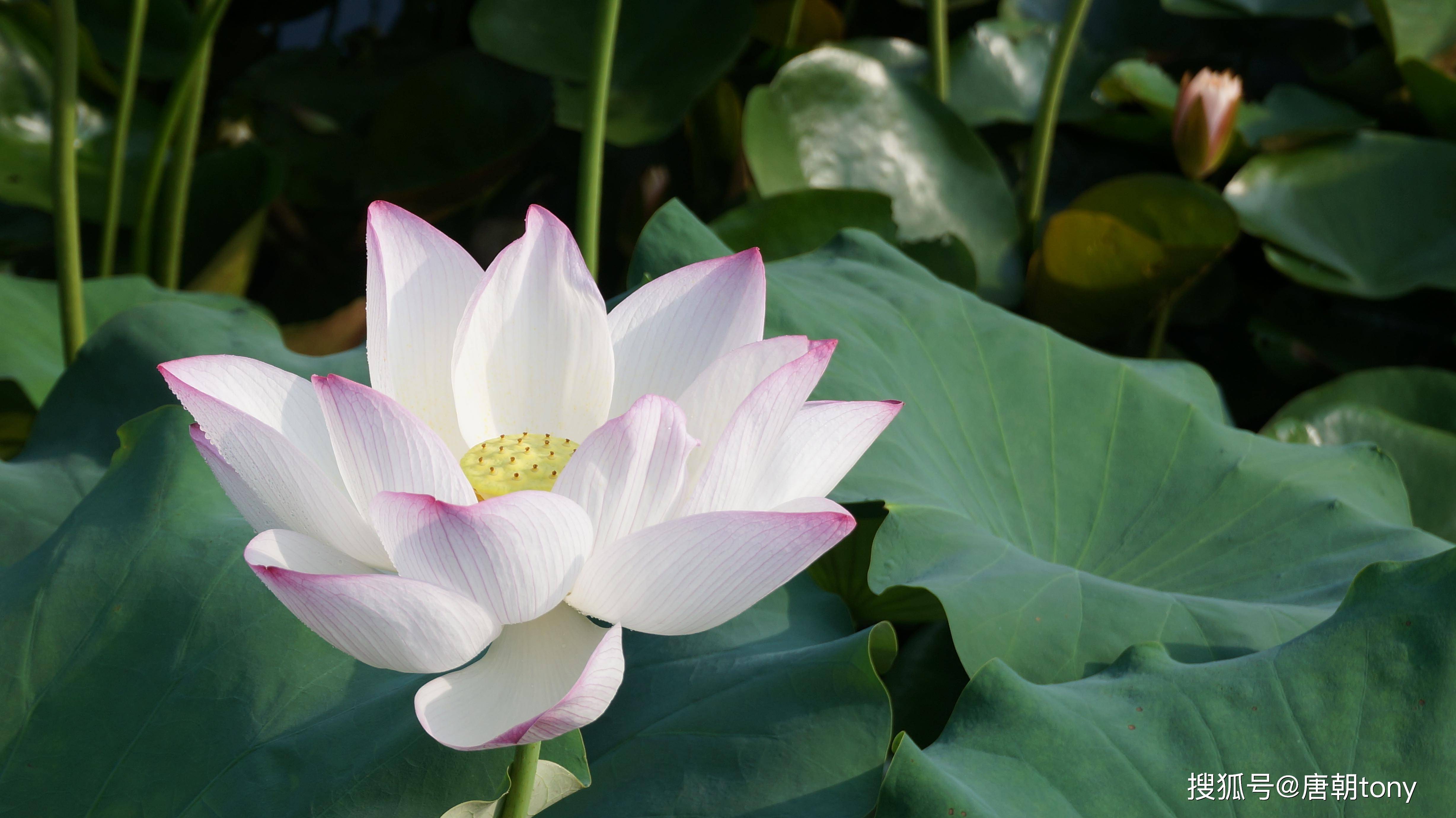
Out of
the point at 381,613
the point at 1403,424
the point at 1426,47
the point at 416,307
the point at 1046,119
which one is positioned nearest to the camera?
the point at 381,613

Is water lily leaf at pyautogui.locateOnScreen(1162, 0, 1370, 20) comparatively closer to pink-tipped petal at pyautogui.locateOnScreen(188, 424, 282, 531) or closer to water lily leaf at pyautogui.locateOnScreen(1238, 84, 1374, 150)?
water lily leaf at pyautogui.locateOnScreen(1238, 84, 1374, 150)

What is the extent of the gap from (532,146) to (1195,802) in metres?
1.39

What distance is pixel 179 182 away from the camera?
123 centimetres

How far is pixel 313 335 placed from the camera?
1.28m

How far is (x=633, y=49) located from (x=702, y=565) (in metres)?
1.29

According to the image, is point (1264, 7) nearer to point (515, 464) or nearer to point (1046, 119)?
point (1046, 119)

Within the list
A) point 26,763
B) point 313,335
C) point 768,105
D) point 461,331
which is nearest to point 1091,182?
point 768,105

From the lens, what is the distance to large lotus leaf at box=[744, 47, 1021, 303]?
1.26 meters

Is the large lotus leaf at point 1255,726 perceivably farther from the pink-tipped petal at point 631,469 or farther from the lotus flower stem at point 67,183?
the lotus flower stem at point 67,183

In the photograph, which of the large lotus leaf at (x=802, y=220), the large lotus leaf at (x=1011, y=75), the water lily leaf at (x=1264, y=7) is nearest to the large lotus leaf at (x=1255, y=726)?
the large lotus leaf at (x=802, y=220)

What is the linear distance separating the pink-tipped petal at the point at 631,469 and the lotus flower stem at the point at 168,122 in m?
0.94

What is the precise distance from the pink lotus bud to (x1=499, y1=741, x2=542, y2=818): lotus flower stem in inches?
49.2

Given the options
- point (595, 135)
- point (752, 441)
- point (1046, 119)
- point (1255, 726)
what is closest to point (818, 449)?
point (752, 441)

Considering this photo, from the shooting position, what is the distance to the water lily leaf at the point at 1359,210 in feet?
4.29
